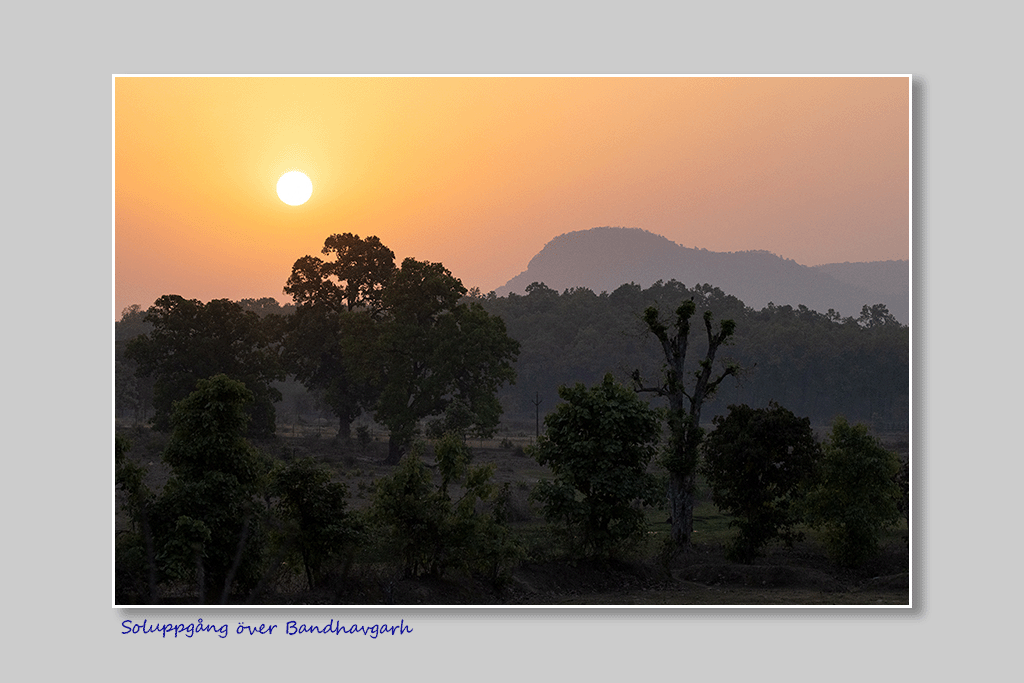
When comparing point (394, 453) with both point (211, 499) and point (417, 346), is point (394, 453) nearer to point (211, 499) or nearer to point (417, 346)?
point (417, 346)

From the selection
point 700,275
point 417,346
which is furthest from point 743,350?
point 417,346

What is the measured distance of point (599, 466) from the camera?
1686 centimetres

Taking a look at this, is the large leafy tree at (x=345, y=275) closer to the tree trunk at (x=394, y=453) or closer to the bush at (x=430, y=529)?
the tree trunk at (x=394, y=453)

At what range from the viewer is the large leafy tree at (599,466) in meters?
16.7

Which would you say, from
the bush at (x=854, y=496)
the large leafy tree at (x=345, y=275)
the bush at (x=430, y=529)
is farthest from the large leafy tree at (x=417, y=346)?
the bush at (x=430, y=529)

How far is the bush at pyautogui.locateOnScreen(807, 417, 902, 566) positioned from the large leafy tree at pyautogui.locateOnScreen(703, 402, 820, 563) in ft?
1.65

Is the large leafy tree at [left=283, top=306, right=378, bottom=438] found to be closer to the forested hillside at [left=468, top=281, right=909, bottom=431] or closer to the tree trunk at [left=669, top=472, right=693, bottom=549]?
the tree trunk at [left=669, top=472, right=693, bottom=549]

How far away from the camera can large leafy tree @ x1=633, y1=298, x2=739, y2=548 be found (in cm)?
1838

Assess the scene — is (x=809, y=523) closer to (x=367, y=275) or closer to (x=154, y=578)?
(x=154, y=578)

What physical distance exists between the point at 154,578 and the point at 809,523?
492 inches

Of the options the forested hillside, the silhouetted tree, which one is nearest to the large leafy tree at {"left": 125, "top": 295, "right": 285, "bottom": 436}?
the silhouetted tree

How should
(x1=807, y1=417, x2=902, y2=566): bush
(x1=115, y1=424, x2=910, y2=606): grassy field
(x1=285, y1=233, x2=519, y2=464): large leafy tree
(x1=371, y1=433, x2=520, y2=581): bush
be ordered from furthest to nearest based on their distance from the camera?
1. (x1=285, y1=233, x2=519, y2=464): large leafy tree
2. (x1=807, y1=417, x2=902, y2=566): bush
3. (x1=371, y1=433, x2=520, y2=581): bush
4. (x1=115, y1=424, x2=910, y2=606): grassy field

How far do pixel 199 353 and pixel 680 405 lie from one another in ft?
84.9

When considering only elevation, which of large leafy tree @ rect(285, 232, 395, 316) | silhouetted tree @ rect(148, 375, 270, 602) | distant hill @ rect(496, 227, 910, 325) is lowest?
silhouetted tree @ rect(148, 375, 270, 602)
